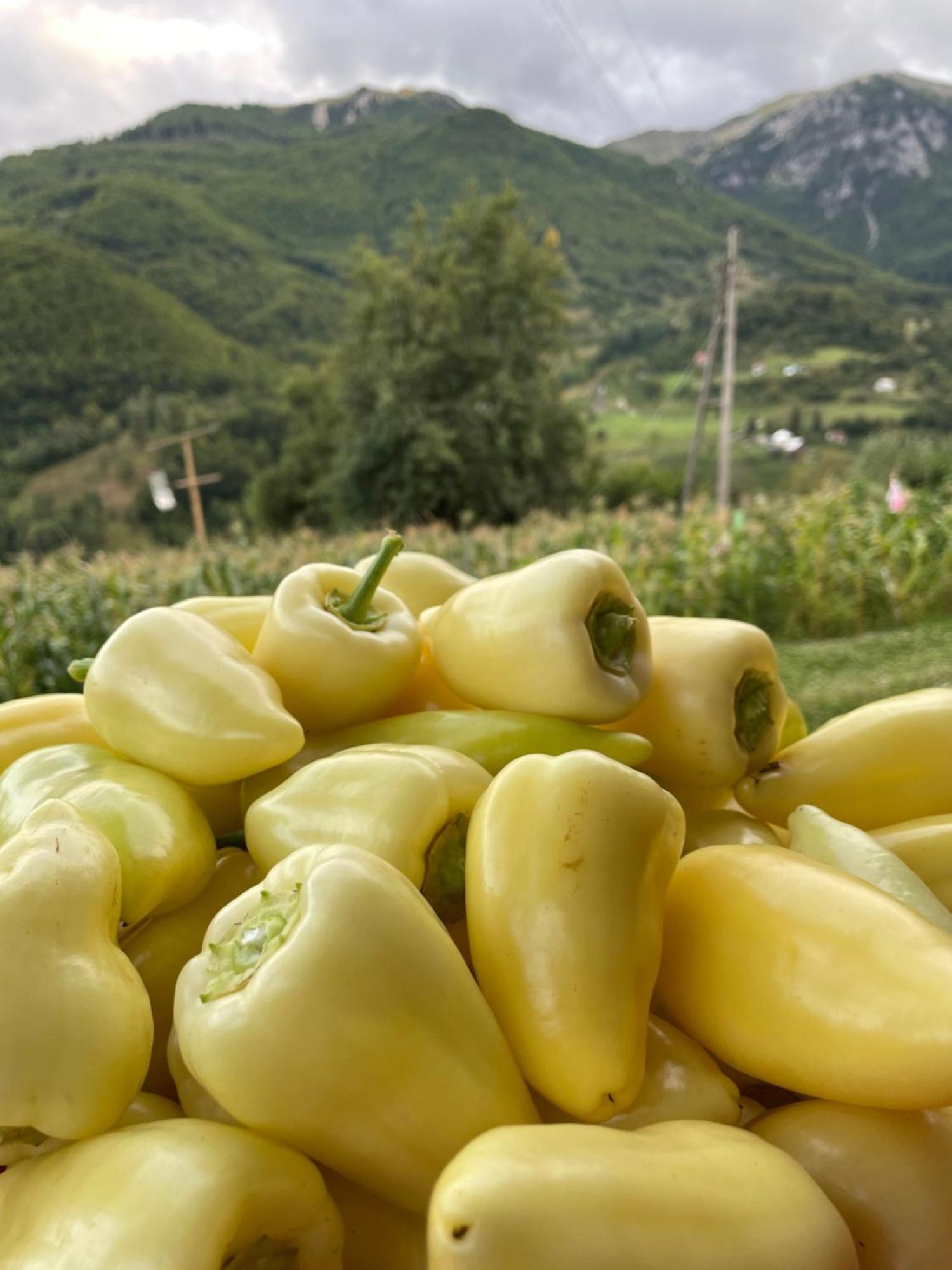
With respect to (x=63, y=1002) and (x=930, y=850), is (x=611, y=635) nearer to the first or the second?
(x=930, y=850)

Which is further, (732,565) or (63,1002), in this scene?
(732,565)

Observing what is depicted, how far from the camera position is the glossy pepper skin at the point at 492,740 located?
0.88 metres

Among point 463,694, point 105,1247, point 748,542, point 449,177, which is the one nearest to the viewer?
point 105,1247

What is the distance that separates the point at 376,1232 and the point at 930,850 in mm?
573

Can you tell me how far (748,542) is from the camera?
291 inches

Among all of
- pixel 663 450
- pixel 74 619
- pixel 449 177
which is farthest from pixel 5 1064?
pixel 449 177

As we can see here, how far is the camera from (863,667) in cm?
564

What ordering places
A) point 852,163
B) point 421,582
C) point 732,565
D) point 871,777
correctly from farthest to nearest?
point 852,163 → point 732,565 → point 421,582 → point 871,777

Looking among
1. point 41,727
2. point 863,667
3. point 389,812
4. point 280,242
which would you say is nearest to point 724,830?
point 389,812

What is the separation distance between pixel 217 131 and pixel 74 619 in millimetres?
59362

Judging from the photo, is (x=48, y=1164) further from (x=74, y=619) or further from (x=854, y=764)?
(x=74, y=619)

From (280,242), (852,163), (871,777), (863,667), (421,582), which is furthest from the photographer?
(852,163)

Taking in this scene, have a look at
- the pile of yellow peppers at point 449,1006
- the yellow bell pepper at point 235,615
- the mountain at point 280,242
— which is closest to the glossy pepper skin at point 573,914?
the pile of yellow peppers at point 449,1006

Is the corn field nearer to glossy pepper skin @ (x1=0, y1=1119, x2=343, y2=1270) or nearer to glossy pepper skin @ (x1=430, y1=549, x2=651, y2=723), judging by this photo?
glossy pepper skin @ (x1=430, y1=549, x2=651, y2=723)
